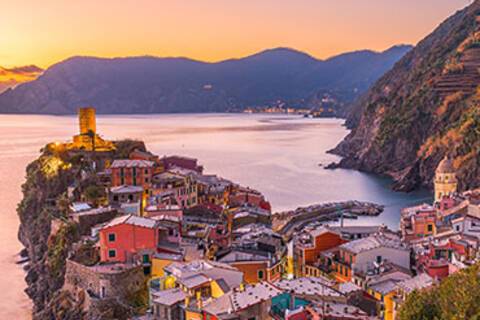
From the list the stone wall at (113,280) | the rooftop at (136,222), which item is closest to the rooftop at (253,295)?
the stone wall at (113,280)

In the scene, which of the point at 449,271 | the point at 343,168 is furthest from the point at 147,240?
the point at 343,168

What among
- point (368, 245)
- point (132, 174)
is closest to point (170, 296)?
point (368, 245)

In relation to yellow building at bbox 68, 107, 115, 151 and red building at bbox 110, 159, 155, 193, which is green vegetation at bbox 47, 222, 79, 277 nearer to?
red building at bbox 110, 159, 155, 193

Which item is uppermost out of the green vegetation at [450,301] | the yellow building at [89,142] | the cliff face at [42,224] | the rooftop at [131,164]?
the yellow building at [89,142]

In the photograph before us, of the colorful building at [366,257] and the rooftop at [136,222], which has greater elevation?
the rooftop at [136,222]

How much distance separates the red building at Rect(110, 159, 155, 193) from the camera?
27719 mm

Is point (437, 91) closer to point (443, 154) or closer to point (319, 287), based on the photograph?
point (443, 154)

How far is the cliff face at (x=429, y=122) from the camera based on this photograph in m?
53.0

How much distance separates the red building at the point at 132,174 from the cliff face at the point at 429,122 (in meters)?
27.4

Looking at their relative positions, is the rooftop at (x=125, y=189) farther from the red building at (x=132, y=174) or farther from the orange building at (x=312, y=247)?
the orange building at (x=312, y=247)

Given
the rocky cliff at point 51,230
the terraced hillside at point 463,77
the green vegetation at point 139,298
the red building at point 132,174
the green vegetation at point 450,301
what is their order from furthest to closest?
the terraced hillside at point 463,77 → the red building at point 132,174 → the rocky cliff at point 51,230 → the green vegetation at point 139,298 → the green vegetation at point 450,301

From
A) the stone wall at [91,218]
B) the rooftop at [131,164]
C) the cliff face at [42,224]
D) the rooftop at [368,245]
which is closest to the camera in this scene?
the rooftop at [368,245]

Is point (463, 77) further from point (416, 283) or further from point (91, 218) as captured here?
point (416, 283)

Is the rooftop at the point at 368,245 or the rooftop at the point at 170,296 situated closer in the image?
the rooftop at the point at 170,296
